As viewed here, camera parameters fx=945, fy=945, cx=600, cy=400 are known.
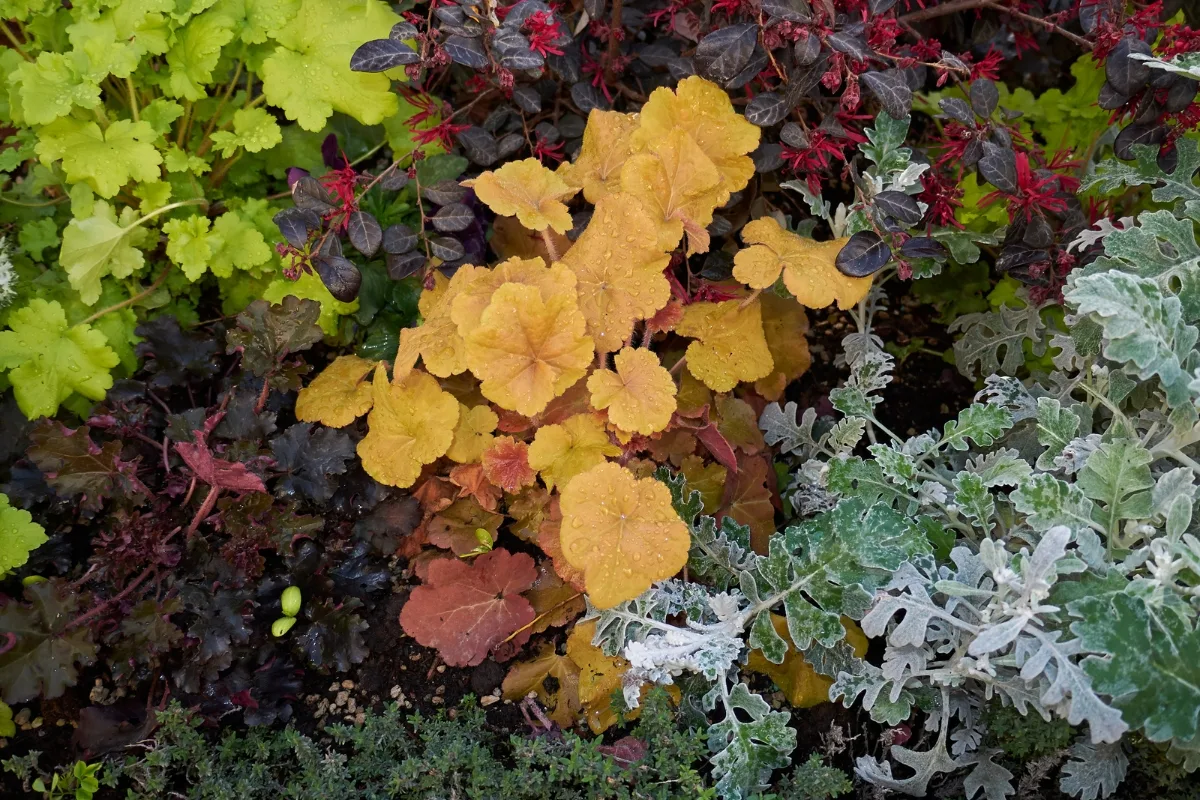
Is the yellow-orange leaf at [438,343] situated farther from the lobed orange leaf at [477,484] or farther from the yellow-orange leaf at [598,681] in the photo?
the yellow-orange leaf at [598,681]

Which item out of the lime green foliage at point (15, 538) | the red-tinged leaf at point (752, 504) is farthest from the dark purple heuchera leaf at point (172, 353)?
the red-tinged leaf at point (752, 504)

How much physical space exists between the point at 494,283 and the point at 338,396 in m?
0.48

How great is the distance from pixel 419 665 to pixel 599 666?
0.41m

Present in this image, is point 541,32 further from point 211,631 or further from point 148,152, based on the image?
point 211,631

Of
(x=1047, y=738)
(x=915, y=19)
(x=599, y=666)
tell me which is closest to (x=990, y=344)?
(x=915, y=19)

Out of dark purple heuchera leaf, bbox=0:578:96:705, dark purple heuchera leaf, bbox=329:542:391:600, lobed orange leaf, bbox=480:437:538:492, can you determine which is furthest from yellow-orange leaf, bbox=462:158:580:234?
dark purple heuchera leaf, bbox=0:578:96:705

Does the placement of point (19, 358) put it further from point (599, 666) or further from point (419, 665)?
point (599, 666)

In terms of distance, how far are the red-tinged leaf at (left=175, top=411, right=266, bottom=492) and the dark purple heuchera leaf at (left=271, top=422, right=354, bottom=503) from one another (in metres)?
0.09

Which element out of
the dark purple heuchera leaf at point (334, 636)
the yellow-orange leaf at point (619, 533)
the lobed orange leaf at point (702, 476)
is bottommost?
the dark purple heuchera leaf at point (334, 636)

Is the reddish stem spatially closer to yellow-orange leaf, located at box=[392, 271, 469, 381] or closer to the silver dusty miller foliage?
yellow-orange leaf, located at box=[392, 271, 469, 381]

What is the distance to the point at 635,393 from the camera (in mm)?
1799

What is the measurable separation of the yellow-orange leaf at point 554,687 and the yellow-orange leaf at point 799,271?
0.88m

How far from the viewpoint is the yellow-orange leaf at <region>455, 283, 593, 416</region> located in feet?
5.72

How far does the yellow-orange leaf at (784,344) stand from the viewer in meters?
2.23
